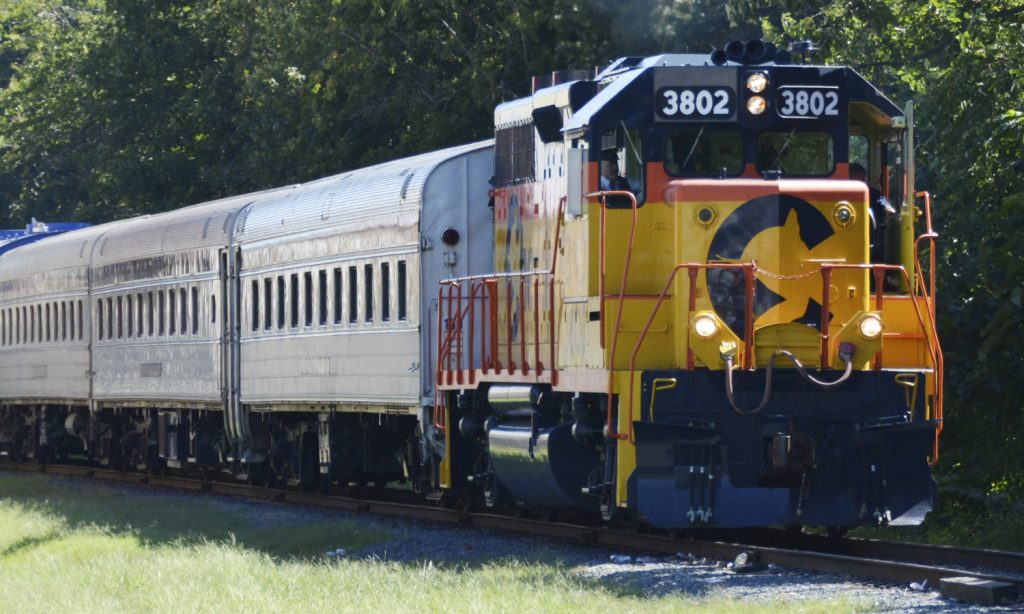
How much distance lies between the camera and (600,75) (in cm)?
1426

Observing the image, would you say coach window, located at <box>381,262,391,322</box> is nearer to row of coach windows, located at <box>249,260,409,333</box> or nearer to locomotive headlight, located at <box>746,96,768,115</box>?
row of coach windows, located at <box>249,260,409,333</box>

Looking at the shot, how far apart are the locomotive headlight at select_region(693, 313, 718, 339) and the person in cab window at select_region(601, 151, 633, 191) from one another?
1284 mm

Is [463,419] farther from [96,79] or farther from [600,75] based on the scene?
[96,79]

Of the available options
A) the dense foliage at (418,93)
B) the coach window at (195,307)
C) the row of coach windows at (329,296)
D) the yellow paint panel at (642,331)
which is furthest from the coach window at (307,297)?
the yellow paint panel at (642,331)

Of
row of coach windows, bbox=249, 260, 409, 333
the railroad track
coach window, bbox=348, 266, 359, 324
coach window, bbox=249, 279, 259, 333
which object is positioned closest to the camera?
the railroad track

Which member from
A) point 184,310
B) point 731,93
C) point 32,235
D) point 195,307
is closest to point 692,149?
point 731,93

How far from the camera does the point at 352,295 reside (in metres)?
18.4

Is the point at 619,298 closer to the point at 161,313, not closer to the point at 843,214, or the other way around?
the point at 843,214

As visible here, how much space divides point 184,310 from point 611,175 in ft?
39.7

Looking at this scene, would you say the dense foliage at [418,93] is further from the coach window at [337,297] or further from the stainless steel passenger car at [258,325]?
the coach window at [337,297]

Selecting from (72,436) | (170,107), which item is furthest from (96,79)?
(72,436)

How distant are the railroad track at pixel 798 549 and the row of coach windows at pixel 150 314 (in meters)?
5.89


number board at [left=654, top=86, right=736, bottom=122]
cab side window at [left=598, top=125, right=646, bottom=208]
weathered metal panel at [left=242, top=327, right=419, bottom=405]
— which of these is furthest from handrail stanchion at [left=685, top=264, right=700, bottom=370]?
weathered metal panel at [left=242, top=327, right=419, bottom=405]

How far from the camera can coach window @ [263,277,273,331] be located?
68.5ft
